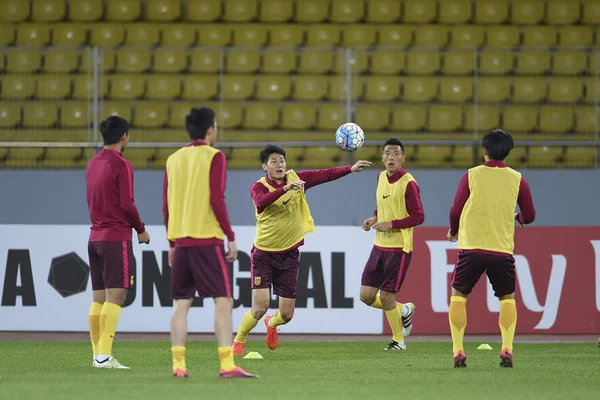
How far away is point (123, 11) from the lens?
18250mm

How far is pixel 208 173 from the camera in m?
7.50

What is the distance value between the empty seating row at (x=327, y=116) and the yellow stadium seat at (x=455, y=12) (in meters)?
2.53

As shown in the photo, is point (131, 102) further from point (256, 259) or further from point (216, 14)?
point (256, 259)

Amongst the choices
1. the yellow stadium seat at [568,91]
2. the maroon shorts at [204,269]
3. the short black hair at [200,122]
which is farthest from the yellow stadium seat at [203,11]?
the maroon shorts at [204,269]

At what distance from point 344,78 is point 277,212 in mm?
5669

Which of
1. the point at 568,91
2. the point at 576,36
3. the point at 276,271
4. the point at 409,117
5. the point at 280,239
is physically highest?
the point at 576,36

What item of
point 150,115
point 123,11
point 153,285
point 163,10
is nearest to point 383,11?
point 163,10

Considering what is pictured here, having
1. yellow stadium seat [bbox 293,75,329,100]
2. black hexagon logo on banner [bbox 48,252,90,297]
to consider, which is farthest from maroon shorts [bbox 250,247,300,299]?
yellow stadium seat [bbox 293,75,329,100]

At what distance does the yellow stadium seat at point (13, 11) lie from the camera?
711 inches

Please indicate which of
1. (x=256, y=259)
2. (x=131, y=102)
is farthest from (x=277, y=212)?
(x=131, y=102)

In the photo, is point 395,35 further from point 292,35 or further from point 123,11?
point 123,11

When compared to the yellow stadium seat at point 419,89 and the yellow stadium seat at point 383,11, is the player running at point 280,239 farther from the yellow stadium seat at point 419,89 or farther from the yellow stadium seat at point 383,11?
the yellow stadium seat at point 383,11

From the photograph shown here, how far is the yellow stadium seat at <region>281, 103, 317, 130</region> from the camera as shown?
53.2 feet

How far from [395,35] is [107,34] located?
483cm
